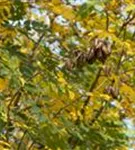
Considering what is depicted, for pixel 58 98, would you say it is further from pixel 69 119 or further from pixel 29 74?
pixel 29 74

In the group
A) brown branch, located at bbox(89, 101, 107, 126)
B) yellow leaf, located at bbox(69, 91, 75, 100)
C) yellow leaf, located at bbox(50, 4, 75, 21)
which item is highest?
Answer: yellow leaf, located at bbox(50, 4, 75, 21)

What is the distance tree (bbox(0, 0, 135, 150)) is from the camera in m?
2.26

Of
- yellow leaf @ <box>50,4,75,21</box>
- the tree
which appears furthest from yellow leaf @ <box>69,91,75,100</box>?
yellow leaf @ <box>50,4,75,21</box>

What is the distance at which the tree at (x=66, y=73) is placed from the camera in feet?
7.42

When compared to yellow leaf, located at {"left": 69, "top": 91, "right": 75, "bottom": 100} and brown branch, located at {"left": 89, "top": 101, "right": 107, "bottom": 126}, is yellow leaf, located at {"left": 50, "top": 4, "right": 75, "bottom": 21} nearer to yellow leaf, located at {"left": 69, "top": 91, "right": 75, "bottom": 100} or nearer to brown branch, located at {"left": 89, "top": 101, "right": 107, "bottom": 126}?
yellow leaf, located at {"left": 69, "top": 91, "right": 75, "bottom": 100}

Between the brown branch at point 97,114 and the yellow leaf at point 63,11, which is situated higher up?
the yellow leaf at point 63,11

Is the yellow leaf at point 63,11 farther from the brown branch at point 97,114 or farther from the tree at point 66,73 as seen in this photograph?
the brown branch at point 97,114

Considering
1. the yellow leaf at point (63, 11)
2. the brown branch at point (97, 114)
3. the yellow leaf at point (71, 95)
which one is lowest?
the yellow leaf at point (71, 95)

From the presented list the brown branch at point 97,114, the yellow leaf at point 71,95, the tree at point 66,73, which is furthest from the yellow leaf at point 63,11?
the brown branch at point 97,114

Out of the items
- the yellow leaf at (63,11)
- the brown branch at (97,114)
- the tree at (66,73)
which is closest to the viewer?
the tree at (66,73)

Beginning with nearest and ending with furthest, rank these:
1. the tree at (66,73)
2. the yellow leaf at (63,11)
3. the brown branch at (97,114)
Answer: the tree at (66,73) < the yellow leaf at (63,11) < the brown branch at (97,114)

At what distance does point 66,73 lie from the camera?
8.45ft

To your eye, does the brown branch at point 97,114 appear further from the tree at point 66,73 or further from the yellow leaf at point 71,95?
the yellow leaf at point 71,95

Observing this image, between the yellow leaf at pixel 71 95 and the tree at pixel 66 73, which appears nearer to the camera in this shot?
the tree at pixel 66 73
